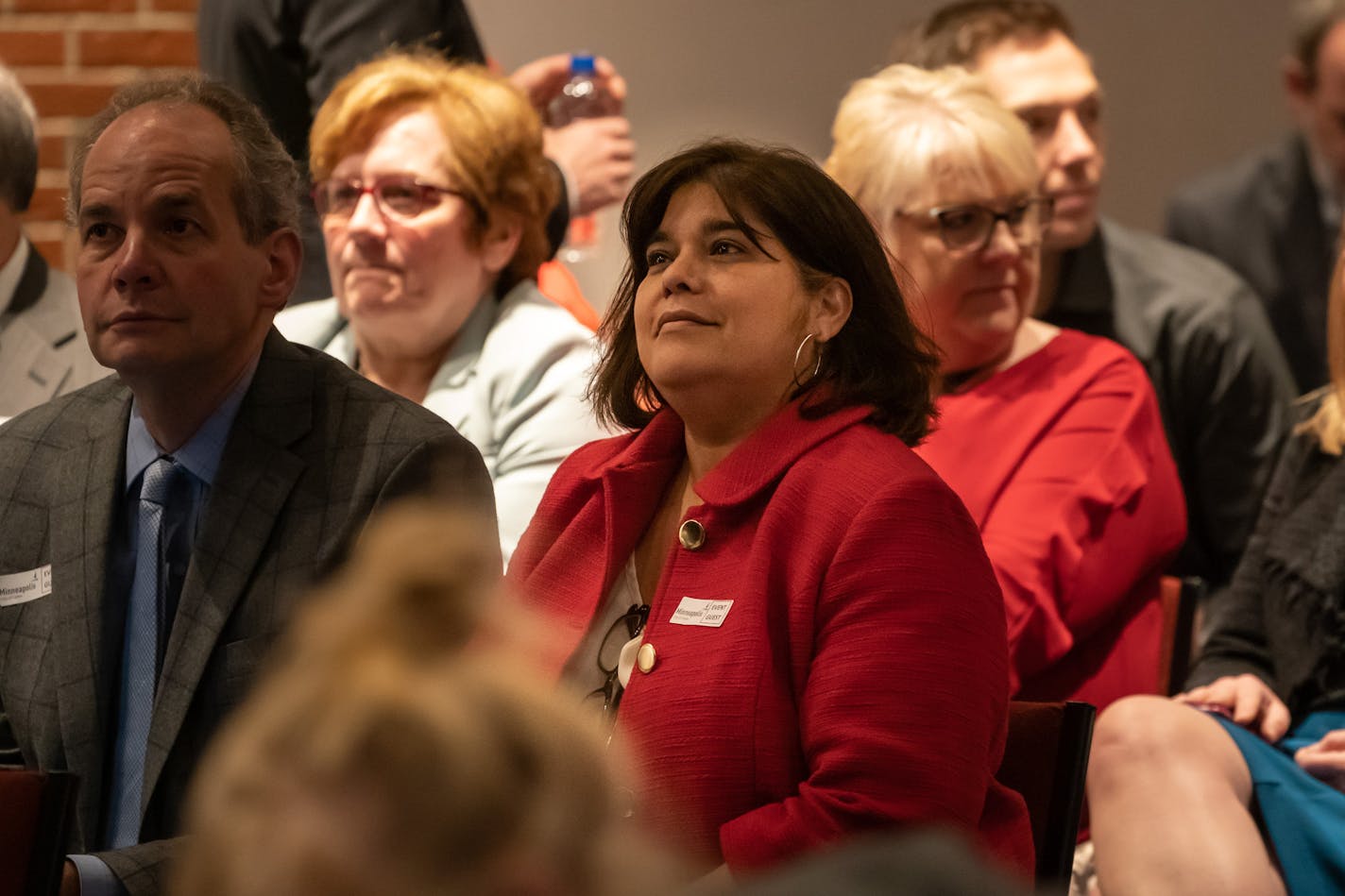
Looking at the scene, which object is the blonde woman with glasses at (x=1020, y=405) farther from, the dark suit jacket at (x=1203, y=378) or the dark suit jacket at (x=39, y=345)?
the dark suit jacket at (x=39, y=345)

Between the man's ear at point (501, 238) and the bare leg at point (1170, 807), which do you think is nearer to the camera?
the bare leg at point (1170, 807)

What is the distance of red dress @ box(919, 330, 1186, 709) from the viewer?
2.74 meters

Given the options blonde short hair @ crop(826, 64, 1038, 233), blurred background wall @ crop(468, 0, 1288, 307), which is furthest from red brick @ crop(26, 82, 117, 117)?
blonde short hair @ crop(826, 64, 1038, 233)

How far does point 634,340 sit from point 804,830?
0.83 meters

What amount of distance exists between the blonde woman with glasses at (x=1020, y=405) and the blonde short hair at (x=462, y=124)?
1.87 ft

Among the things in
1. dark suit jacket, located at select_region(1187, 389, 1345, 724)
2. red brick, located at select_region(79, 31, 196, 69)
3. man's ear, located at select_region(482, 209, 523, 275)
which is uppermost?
red brick, located at select_region(79, 31, 196, 69)

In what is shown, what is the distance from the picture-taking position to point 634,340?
7.86ft

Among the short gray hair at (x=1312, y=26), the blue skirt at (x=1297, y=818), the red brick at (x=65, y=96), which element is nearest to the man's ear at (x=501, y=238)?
the blue skirt at (x=1297, y=818)

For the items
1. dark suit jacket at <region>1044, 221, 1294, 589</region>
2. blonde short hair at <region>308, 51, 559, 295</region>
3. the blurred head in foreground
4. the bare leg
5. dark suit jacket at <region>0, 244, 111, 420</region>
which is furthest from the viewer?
dark suit jacket at <region>1044, 221, 1294, 589</region>

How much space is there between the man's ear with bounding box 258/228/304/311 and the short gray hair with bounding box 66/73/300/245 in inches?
0.5

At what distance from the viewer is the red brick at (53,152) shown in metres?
4.36

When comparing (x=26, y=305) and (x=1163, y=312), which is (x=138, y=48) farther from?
(x=1163, y=312)

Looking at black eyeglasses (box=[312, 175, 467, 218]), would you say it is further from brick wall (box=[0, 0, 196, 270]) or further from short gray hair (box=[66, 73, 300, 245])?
brick wall (box=[0, 0, 196, 270])

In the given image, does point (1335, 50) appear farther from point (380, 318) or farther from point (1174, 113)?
point (380, 318)
